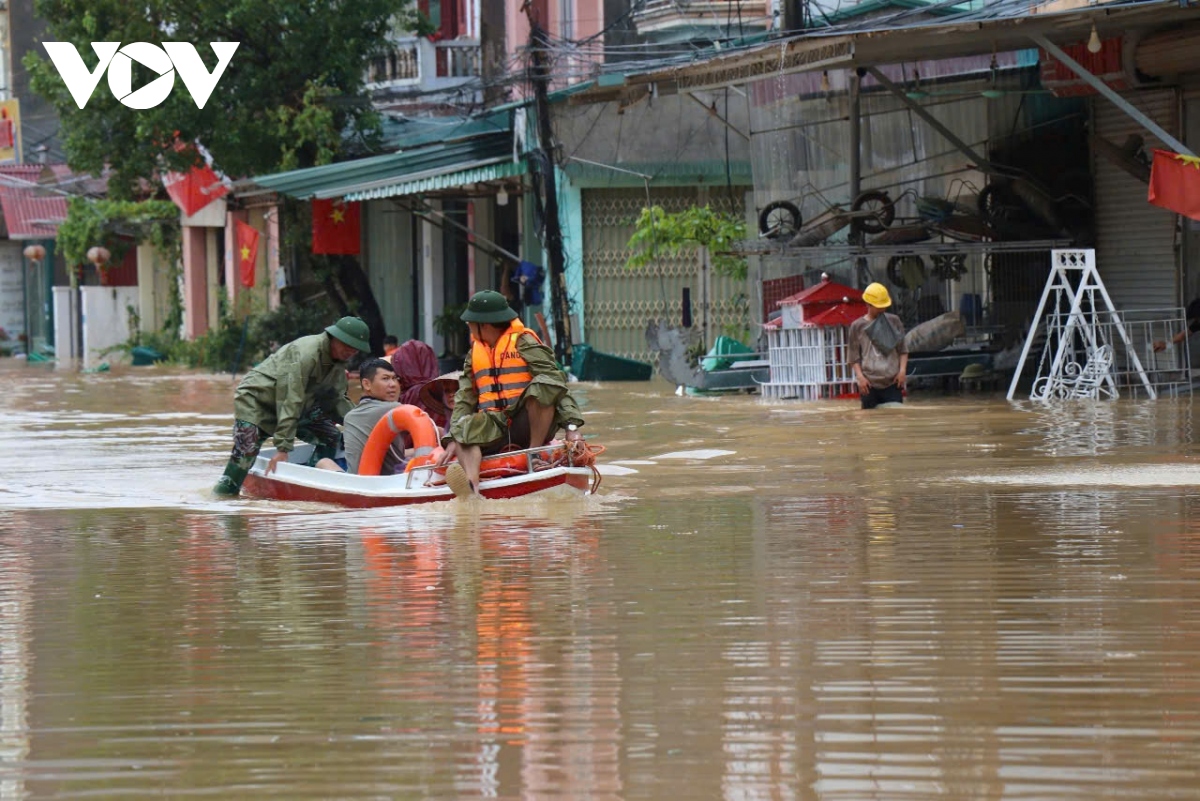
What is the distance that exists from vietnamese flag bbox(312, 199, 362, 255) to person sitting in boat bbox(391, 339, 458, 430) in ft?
53.7

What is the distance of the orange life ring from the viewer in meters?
12.1

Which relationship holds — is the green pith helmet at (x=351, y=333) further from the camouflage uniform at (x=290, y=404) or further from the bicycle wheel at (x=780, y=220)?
the bicycle wheel at (x=780, y=220)

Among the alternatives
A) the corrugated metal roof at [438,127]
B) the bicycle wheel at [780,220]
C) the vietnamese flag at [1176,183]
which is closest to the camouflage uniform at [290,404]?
the vietnamese flag at [1176,183]

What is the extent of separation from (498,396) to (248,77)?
18.1 metres

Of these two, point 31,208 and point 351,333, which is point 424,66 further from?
point 351,333

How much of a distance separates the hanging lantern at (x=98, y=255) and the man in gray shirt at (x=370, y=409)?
26729mm

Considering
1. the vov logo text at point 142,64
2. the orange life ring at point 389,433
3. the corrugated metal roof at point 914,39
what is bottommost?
the orange life ring at point 389,433

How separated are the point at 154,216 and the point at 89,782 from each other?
3403 centimetres

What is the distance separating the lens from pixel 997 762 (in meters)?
5.27

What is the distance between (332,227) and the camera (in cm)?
2966

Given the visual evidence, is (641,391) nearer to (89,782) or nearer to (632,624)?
(632,624)

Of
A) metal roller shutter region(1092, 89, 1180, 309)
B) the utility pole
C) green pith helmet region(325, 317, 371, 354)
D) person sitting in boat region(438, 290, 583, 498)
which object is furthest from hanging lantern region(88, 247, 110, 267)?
person sitting in boat region(438, 290, 583, 498)

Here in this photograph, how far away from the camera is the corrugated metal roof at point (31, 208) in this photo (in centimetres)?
4209

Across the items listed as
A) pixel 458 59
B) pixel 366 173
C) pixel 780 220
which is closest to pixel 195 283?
pixel 458 59
